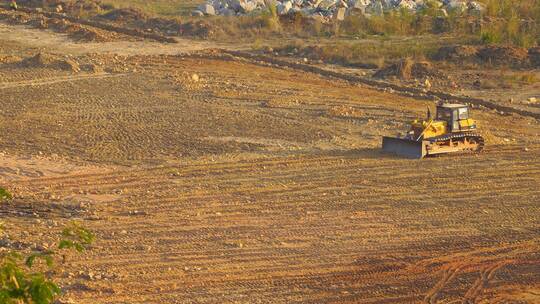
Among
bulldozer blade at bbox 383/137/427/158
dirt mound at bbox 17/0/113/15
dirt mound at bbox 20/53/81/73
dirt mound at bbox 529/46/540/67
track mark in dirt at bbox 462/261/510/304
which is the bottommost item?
track mark in dirt at bbox 462/261/510/304

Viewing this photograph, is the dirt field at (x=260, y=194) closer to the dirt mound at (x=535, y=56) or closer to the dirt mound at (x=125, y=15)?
the dirt mound at (x=535, y=56)

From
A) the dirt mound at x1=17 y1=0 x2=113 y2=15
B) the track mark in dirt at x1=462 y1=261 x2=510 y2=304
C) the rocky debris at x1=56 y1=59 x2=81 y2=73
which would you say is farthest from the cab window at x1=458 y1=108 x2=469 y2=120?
the dirt mound at x1=17 y1=0 x2=113 y2=15

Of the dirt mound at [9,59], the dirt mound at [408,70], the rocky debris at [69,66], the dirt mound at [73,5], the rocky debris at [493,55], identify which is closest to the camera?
the rocky debris at [69,66]

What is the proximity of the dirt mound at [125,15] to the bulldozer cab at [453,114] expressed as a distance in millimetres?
22508

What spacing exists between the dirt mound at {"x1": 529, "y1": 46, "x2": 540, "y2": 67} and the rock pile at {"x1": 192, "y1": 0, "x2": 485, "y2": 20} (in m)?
7.62

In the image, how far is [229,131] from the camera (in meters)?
24.8

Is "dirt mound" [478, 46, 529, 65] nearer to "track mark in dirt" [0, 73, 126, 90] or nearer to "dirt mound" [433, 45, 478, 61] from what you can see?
"dirt mound" [433, 45, 478, 61]

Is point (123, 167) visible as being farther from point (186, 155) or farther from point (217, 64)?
point (217, 64)

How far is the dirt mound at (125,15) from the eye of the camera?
4416 centimetres

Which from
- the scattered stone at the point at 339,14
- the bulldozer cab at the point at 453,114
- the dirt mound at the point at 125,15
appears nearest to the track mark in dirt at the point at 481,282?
the bulldozer cab at the point at 453,114

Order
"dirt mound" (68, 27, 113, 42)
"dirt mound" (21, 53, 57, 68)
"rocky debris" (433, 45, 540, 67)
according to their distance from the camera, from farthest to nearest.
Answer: "dirt mound" (68, 27, 113, 42) < "rocky debris" (433, 45, 540, 67) < "dirt mound" (21, 53, 57, 68)

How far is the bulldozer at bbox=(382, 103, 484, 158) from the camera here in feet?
74.6

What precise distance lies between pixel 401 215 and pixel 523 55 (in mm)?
16968

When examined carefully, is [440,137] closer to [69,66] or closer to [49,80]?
[49,80]
